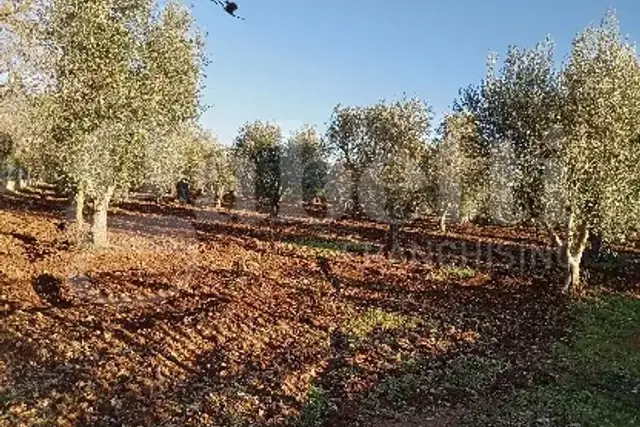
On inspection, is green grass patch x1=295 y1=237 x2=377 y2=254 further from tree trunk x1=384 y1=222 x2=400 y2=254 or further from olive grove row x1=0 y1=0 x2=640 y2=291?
olive grove row x1=0 y1=0 x2=640 y2=291

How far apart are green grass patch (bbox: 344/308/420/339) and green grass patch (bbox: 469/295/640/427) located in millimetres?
5783

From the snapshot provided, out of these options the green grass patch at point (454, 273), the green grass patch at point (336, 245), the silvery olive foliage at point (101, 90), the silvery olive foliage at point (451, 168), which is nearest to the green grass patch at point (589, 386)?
Answer: the green grass patch at point (454, 273)

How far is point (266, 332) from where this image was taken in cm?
2184

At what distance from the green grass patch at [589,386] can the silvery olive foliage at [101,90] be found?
23.6 metres

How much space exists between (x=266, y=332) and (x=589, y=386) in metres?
10.9

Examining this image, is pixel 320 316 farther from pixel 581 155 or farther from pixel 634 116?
pixel 634 116

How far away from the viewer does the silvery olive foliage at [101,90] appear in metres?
31.9

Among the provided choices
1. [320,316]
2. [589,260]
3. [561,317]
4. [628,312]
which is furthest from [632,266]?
[320,316]

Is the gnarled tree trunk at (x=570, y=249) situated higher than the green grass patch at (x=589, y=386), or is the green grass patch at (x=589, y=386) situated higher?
the gnarled tree trunk at (x=570, y=249)

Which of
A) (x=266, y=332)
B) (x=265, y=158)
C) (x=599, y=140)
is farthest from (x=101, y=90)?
(x=265, y=158)

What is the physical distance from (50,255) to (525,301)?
2441 centimetres

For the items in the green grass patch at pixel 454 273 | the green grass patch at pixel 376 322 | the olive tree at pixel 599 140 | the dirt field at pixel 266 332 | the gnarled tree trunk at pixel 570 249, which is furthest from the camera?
the green grass patch at pixel 454 273

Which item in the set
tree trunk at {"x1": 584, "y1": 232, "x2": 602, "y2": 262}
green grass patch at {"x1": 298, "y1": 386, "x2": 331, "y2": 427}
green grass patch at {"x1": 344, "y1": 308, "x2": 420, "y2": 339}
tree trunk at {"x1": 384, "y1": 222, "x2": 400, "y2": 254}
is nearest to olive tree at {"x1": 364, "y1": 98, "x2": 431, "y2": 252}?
tree trunk at {"x1": 384, "y1": 222, "x2": 400, "y2": 254}

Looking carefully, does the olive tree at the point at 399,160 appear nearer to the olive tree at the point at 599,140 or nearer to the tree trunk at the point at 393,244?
the tree trunk at the point at 393,244
